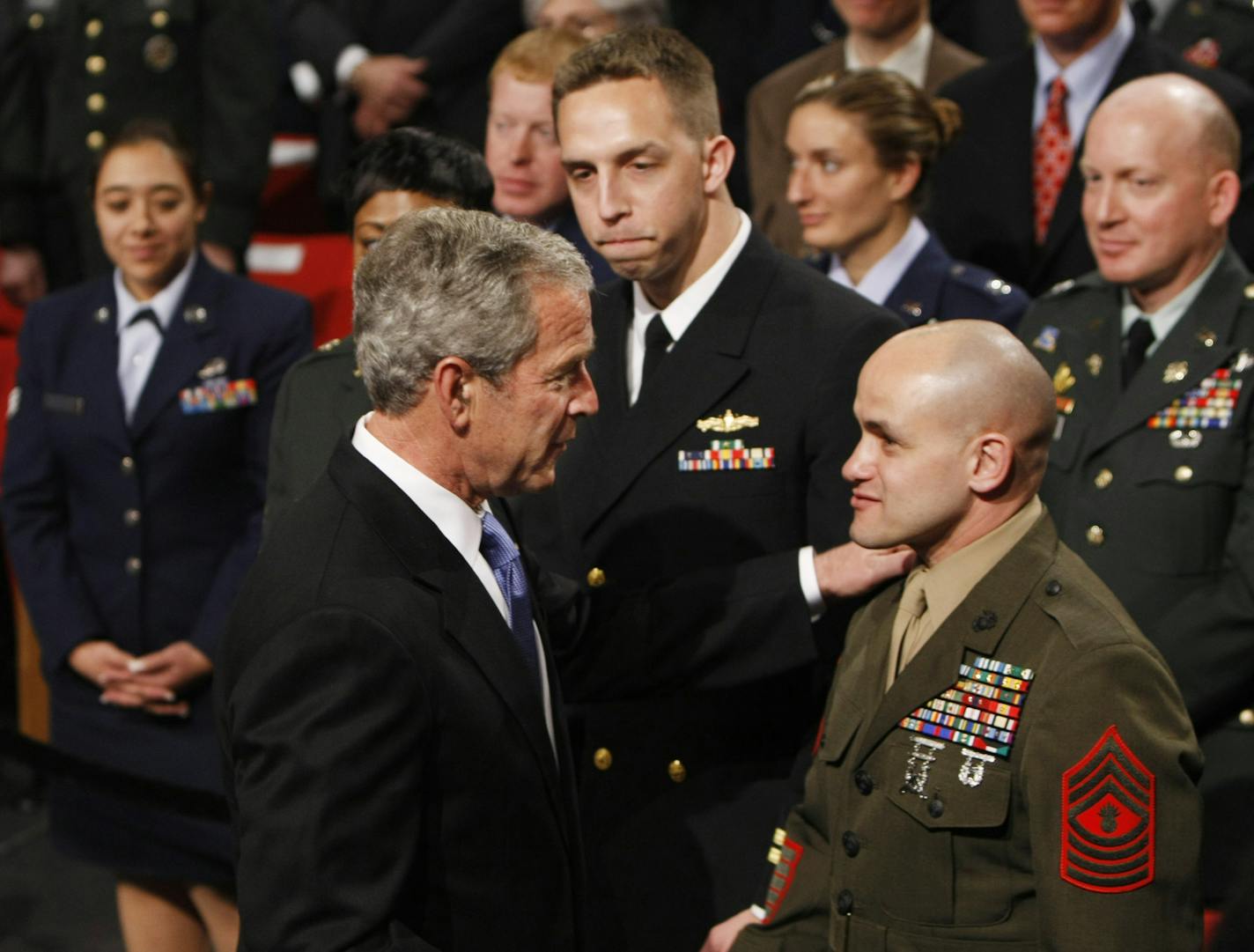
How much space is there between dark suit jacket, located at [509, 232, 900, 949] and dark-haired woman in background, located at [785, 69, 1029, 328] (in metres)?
1.10

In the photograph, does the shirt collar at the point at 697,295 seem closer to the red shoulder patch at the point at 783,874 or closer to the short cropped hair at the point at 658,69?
the short cropped hair at the point at 658,69

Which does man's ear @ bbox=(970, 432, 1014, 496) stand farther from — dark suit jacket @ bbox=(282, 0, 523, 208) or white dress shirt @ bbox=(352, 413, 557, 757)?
dark suit jacket @ bbox=(282, 0, 523, 208)

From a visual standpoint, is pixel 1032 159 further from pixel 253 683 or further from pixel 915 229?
pixel 253 683

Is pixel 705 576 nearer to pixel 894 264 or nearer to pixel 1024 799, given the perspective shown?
pixel 1024 799

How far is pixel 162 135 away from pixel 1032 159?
2133 millimetres

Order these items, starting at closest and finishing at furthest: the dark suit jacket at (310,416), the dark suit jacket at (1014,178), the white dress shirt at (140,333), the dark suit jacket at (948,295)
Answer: the dark suit jacket at (310,416) → the dark suit jacket at (948,295) → the white dress shirt at (140,333) → the dark suit jacket at (1014,178)

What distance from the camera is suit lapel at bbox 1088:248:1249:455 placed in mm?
3197

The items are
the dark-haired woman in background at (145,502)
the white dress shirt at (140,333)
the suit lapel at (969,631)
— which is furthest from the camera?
the white dress shirt at (140,333)

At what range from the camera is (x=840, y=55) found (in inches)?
188

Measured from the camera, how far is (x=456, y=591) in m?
1.99

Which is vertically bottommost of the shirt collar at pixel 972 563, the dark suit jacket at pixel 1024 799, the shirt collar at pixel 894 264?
the dark suit jacket at pixel 1024 799

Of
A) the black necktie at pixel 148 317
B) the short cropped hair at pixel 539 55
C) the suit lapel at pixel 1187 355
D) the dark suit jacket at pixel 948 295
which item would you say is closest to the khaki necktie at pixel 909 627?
the suit lapel at pixel 1187 355

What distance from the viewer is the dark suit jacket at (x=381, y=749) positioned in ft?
5.94

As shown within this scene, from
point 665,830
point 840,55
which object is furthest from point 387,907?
point 840,55
